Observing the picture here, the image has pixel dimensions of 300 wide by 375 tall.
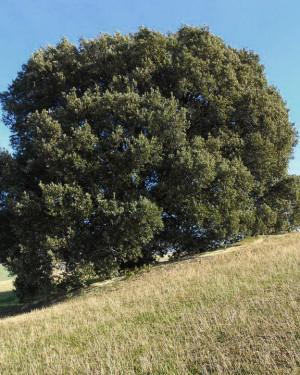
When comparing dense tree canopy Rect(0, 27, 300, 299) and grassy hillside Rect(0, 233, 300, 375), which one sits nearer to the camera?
grassy hillside Rect(0, 233, 300, 375)

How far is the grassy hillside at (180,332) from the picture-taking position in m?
5.65

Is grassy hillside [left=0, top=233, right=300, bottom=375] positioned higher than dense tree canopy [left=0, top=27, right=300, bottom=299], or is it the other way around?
dense tree canopy [left=0, top=27, right=300, bottom=299]

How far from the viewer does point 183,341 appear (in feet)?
22.5

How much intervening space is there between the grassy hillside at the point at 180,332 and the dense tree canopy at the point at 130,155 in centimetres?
514

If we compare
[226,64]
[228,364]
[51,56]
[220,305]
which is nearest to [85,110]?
[51,56]

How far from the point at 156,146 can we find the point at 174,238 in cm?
788

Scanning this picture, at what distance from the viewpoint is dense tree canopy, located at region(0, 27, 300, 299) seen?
17266 millimetres

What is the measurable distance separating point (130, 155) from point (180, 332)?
37.9 feet

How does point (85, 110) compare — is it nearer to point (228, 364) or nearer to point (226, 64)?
point (226, 64)

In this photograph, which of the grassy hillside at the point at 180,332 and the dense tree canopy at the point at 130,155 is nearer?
the grassy hillside at the point at 180,332

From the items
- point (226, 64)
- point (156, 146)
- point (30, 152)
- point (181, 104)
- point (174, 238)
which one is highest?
point (226, 64)

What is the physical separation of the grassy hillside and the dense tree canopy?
5.14 metres

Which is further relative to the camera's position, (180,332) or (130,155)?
(130,155)

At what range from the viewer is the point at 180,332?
739 cm
